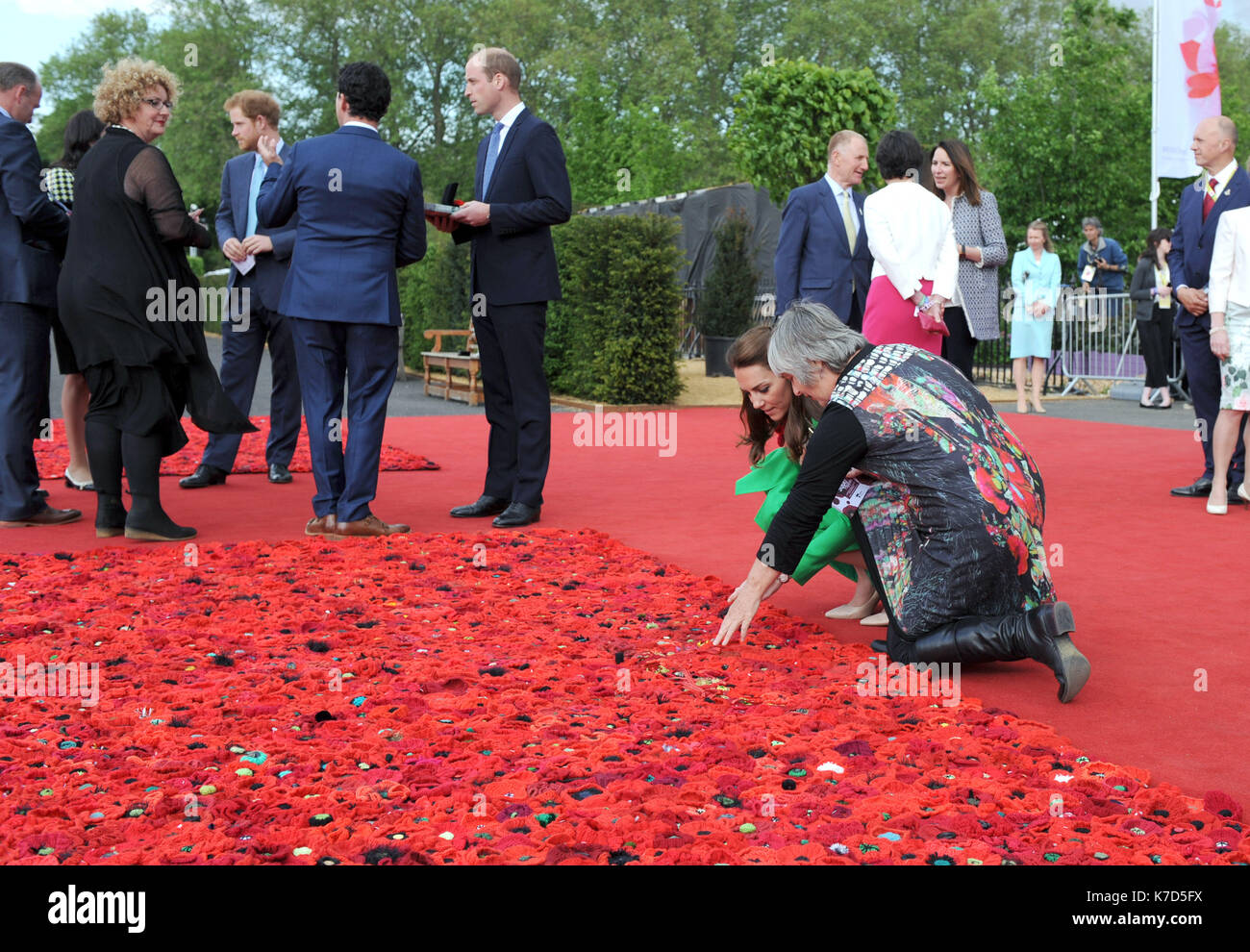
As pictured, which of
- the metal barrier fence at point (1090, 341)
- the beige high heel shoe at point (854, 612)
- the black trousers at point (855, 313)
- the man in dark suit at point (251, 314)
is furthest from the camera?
the metal barrier fence at point (1090, 341)

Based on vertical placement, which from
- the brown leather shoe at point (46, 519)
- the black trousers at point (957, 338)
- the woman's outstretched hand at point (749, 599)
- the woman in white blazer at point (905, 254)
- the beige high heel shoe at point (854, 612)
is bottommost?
the beige high heel shoe at point (854, 612)

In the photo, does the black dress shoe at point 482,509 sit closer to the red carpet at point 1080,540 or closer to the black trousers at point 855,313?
the red carpet at point 1080,540

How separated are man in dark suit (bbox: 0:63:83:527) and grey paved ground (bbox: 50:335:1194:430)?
22.6 ft

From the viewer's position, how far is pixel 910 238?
6.15m

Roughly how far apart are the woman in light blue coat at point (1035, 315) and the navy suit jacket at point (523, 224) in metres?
8.37

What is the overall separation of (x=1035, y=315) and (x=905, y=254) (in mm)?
8184

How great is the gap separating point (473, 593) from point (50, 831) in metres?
2.39

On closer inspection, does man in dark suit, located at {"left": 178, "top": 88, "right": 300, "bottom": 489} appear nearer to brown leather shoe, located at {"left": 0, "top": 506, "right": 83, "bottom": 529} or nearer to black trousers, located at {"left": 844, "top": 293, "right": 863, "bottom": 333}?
brown leather shoe, located at {"left": 0, "top": 506, "right": 83, "bottom": 529}

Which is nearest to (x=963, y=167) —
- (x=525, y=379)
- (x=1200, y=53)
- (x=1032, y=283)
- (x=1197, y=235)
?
(x=1197, y=235)

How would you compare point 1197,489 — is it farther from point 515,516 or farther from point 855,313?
point 515,516

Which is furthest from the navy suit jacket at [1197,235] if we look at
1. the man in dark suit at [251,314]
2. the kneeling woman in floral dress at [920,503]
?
the man in dark suit at [251,314]

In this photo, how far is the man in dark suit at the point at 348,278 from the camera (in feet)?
19.7
